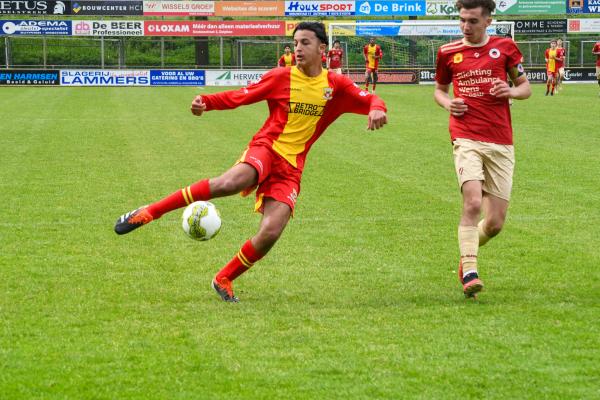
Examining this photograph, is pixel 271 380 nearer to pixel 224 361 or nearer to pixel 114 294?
pixel 224 361

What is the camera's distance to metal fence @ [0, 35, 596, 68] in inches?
1873

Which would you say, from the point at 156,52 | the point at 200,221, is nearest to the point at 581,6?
the point at 156,52

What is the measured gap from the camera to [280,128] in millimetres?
7008

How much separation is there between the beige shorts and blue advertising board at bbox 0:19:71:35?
4335 centimetres

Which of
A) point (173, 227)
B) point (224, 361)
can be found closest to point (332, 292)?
point (224, 361)

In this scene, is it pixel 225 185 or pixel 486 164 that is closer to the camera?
pixel 225 185

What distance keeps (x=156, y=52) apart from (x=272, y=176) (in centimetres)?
4626

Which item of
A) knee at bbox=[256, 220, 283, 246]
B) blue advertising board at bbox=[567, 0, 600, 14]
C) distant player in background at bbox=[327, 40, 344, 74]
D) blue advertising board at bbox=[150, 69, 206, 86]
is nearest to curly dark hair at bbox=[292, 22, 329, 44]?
knee at bbox=[256, 220, 283, 246]

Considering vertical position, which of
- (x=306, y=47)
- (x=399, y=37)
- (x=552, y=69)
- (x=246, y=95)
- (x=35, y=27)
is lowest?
(x=552, y=69)

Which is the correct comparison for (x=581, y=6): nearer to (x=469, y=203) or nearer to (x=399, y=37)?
(x=399, y=37)

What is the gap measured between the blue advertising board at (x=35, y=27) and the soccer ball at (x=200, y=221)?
43095 millimetres

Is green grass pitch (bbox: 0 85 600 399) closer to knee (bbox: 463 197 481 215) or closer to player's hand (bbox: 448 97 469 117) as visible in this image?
knee (bbox: 463 197 481 215)

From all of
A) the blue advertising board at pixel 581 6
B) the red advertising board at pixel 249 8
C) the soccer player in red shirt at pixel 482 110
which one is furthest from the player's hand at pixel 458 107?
the blue advertising board at pixel 581 6

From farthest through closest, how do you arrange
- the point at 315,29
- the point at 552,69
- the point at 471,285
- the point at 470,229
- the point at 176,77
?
the point at 176,77 < the point at 552,69 < the point at 315,29 < the point at 470,229 < the point at 471,285
